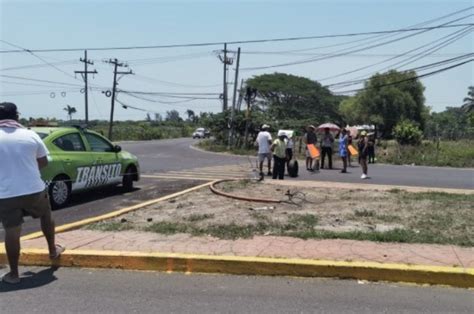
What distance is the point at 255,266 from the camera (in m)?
5.70

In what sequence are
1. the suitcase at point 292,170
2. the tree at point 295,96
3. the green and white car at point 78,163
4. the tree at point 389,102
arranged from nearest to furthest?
the green and white car at point 78,163, the suitcase at point 292,170, the tree at point 389,102, the tree at point 295,96

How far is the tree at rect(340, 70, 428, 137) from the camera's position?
243 feet

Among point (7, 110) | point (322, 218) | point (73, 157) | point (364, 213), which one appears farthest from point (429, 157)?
point (7, 110)

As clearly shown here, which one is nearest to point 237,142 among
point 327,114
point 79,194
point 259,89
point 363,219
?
point 79,194

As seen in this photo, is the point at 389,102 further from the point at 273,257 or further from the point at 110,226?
the point at 273,257

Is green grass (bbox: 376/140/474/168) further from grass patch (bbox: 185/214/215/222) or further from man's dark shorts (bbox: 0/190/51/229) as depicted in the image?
man's dark shorts (bbox: 0/190/51/229)

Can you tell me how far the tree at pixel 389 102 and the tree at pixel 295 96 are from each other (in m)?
9.87

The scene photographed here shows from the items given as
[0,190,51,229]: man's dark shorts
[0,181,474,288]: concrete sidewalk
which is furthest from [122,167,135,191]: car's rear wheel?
[0,190,51,229]: man's dark shorts

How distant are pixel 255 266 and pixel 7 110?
2980 mm

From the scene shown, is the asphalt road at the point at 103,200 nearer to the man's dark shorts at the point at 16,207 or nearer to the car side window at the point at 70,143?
the car side window at the point at 70,143

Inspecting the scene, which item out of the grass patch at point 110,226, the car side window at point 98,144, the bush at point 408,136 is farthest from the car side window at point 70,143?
the bush at point 408,136

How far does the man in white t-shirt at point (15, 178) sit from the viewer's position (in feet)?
17.4

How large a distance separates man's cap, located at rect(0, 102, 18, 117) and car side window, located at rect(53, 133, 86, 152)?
474 cm

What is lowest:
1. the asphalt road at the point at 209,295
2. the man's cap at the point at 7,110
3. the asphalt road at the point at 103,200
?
the asphalt road at the point at 103,200
